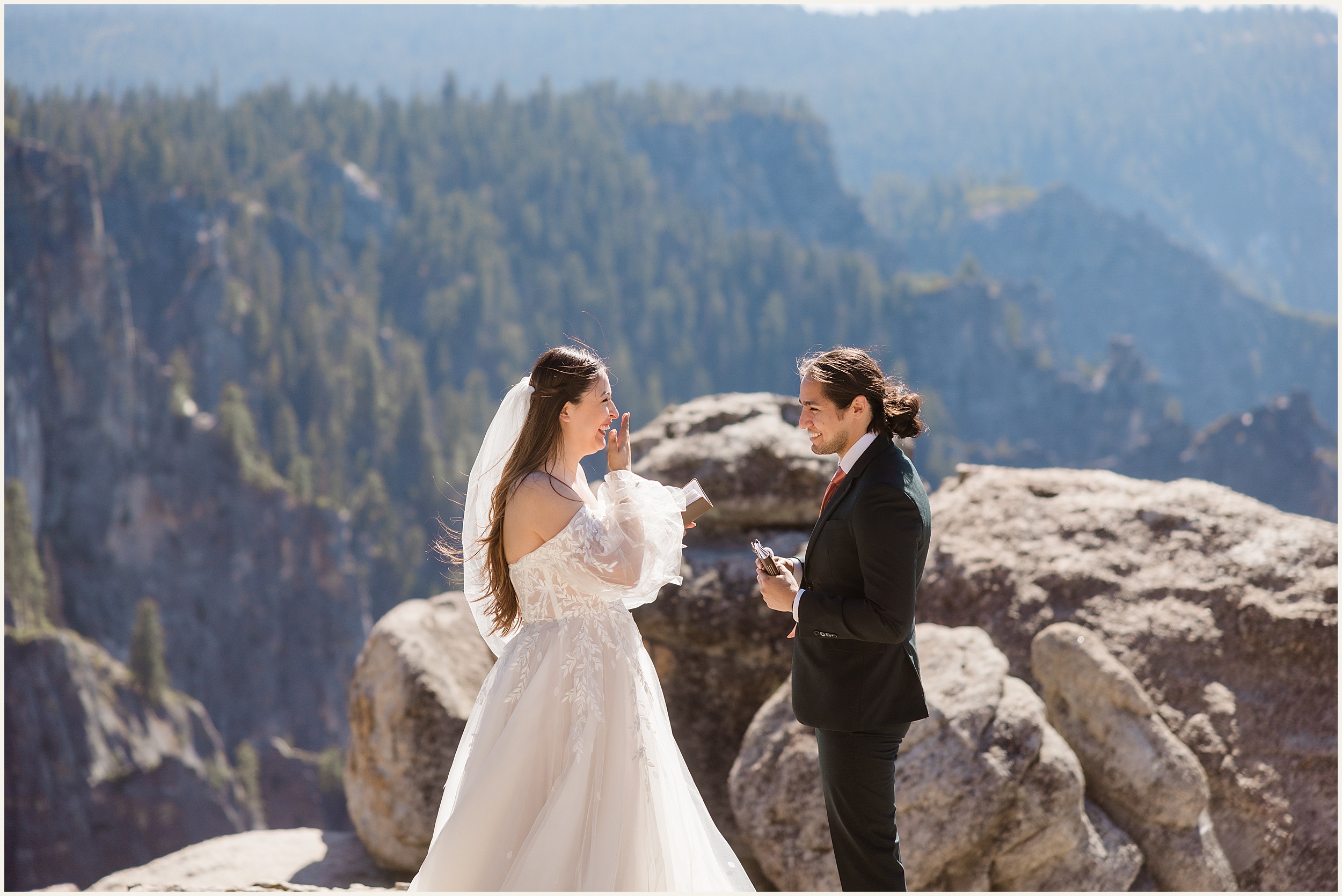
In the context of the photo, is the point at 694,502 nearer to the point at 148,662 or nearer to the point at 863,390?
the point at 863,390

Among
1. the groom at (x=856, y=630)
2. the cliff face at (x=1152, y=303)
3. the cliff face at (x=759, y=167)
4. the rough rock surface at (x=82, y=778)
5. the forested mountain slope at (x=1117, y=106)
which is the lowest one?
the rough rock surface at (x=82, y=778)

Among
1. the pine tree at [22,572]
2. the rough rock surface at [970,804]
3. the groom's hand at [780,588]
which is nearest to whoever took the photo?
the groom's hand at [780,588]

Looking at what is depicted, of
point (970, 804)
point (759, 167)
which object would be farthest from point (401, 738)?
point (759, 167)

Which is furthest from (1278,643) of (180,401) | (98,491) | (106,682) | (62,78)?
(62,78)

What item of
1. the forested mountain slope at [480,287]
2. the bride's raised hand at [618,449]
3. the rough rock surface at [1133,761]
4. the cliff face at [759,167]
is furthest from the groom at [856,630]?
the cliff face at [759,167]

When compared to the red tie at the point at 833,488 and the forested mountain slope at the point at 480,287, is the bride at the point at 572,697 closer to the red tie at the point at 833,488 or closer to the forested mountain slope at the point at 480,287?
the red tie at the point at 833,488

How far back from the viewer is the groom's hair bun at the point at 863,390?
364 centimetres

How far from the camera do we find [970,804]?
213 inches

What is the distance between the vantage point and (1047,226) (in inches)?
5817

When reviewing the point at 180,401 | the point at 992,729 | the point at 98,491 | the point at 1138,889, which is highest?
the point at 180,401

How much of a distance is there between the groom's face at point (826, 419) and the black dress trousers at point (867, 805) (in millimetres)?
931

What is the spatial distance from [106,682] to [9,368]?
1862cm

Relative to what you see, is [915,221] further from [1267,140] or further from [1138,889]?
[1138,889]

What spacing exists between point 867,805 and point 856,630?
58cm
